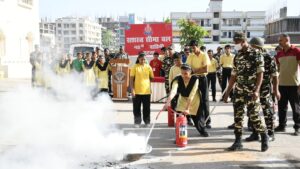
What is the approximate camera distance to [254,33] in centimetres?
9756

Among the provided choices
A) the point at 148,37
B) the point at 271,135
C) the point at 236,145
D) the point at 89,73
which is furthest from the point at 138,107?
the point at 148,37

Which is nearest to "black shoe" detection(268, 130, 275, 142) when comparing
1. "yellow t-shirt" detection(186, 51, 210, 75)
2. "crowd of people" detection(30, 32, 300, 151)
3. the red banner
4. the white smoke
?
"crowd of people" detection(30, 32, 300, 151)

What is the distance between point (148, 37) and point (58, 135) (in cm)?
753

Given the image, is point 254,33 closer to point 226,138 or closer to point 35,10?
point 35,10

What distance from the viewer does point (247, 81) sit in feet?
19.8

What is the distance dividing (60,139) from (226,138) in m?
3.16

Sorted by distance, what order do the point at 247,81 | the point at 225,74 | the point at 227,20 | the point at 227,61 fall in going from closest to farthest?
the point at 247,81 < the point at 227,61 < the point at 225,74 < the point at 227,20

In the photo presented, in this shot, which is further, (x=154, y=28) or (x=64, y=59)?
(x=154, y=28)

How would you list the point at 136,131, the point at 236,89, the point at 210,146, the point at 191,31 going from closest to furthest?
the point at 236,89 < the point at 210,146 < the point at 136,131 < the point at 191,31

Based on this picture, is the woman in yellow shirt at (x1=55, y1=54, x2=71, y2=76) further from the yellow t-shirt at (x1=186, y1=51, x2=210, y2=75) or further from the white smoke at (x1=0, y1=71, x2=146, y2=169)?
the yellow t-shirt at (x1=186, y1=51, x2=210, y2=75)

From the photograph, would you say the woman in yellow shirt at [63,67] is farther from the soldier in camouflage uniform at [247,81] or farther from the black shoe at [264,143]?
the black shoe at [264,143]

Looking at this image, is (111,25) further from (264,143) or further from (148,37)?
(264,143)

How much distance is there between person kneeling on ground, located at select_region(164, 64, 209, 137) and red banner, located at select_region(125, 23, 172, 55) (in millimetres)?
6788

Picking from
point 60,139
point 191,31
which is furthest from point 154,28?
point 191,31
